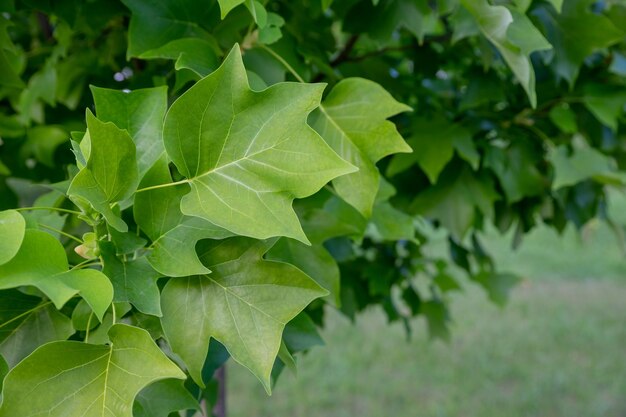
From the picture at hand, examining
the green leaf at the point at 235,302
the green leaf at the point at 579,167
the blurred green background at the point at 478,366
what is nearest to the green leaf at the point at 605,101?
the green leaf at the point at 579,167

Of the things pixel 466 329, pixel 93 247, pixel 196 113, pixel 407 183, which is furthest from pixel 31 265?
pixel 466 329

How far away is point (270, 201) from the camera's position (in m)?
0.81

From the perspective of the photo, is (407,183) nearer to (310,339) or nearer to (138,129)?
(310,339)

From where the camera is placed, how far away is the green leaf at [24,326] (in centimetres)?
87

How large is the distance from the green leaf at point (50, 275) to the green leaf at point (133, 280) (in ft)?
0.21

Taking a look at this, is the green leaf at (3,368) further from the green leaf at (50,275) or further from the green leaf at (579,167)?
the green leaf at (579,167)

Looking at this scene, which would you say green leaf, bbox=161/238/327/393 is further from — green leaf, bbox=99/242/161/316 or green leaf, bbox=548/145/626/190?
green leaf, bbox=548/145/626/190

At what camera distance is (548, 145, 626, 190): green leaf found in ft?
5.00

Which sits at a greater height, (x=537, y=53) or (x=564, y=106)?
(x=537, y=53)

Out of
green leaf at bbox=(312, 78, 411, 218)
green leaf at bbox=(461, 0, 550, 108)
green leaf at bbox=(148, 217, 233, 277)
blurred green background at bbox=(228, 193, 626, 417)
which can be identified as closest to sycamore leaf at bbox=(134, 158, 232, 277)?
green leaf at bbox=(148, 217, 233, 277)

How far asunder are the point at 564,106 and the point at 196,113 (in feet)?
4.16

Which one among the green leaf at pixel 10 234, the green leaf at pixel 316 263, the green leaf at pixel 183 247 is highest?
the green leaf at pixel 10 234

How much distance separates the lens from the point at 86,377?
0.79 metres

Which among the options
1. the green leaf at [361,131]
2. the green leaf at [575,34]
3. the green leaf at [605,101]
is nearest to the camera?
the green leaf at [361,131]
